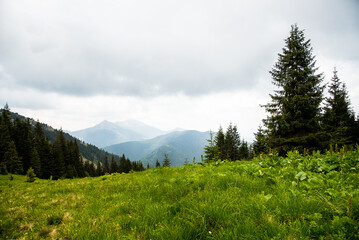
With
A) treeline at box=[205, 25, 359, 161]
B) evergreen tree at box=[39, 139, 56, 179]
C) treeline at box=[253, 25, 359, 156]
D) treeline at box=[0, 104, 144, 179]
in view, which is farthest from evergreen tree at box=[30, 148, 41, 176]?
treeline at box=[253, 25, 359, 156]

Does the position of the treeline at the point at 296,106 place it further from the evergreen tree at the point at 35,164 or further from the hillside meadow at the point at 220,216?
the evergreen tree at the point at 35,164

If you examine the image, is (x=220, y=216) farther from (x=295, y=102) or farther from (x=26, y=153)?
(x=26, y=153)

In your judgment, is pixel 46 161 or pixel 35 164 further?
pixel 46 161

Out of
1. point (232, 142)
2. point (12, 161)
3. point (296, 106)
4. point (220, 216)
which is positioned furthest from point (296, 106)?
point (12, 161)

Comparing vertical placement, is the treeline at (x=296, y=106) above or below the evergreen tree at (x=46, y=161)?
above

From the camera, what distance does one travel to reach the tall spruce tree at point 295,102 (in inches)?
653

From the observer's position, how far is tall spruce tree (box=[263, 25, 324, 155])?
16.6m

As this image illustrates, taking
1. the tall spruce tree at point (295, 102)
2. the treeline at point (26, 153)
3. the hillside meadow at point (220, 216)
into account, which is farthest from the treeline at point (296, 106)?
the treeline at point (26, 153)

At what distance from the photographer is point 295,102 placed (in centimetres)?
1695

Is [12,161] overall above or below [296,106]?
below

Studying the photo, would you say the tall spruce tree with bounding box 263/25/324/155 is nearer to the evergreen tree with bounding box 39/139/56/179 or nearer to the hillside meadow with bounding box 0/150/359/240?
the hillside meadow with bounding box 0/150/359/240

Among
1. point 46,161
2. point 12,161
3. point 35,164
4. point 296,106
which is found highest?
point 296,106

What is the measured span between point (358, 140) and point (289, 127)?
25572mm

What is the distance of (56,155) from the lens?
203 feet
